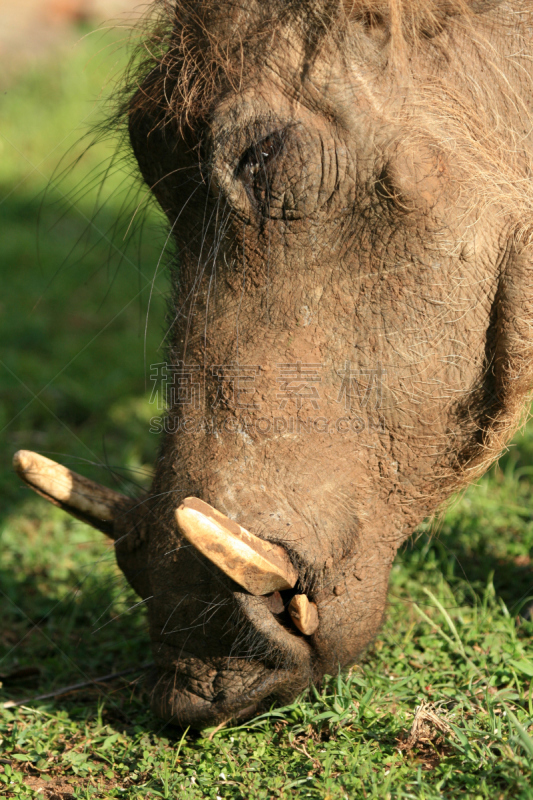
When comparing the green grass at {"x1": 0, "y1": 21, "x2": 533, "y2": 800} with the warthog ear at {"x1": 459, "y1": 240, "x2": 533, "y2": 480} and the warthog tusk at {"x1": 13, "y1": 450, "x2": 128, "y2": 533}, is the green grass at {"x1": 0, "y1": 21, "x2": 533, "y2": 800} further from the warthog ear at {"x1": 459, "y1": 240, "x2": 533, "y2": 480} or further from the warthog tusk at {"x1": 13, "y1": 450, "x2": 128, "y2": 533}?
the warthog ear at {"x1": 459, "y1": 240, "x2": 533, "y2": 480}

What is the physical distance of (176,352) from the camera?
1947 millimetres

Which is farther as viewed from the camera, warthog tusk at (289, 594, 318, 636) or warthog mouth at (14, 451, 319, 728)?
warthog tusk at (289, 594, 318, 636)

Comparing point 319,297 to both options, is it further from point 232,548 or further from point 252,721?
point 252,721

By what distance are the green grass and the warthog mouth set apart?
0.14m

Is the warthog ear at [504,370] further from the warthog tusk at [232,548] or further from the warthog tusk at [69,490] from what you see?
the warthog tusk at [69,490]

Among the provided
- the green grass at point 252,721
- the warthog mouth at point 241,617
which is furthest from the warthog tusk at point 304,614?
the green grass at point 252,721

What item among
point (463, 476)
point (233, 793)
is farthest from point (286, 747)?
point (463, 476)

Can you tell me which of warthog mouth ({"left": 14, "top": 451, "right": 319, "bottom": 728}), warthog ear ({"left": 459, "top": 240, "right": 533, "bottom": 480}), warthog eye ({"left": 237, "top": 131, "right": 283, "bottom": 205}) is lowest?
warthog mouth ({"left": 14, "top": 451, "right": 319, "bottom": 728})

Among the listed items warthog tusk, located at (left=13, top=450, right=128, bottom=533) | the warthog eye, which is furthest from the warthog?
warthog tusk, located at (left=13, top=450, right=128, bottom=533)

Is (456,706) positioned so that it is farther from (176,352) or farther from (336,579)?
(176,352)

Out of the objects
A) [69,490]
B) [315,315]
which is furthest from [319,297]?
[69,490]

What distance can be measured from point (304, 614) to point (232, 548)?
0.30 metres

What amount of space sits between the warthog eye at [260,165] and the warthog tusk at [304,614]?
88 centimetres

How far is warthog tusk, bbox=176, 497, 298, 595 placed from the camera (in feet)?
5.13
